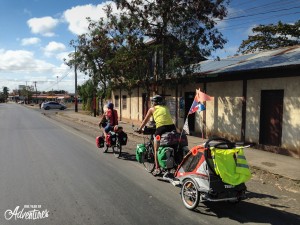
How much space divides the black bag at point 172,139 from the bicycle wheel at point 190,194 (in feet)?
4.43

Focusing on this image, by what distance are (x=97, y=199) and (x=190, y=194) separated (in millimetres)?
1704

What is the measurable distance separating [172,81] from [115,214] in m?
10.1

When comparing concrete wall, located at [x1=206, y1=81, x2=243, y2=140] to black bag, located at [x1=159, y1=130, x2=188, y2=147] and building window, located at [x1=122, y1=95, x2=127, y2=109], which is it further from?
building window, located at [x1=122, y1=95, x2=127, y2=109]

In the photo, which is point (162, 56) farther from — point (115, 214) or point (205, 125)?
point (115, 214)

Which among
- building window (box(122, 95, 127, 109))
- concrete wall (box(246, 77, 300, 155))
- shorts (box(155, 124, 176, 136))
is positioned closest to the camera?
shorts (box(155, 124, 176, 136))

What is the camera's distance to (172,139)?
682 cm

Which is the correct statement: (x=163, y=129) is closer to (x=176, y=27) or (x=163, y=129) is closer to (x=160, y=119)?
(x=160, y=119)

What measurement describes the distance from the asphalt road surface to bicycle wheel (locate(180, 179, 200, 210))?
113mm

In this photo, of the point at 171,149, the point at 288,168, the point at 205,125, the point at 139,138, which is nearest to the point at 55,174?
the point at 171,149

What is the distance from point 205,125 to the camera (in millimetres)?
14633

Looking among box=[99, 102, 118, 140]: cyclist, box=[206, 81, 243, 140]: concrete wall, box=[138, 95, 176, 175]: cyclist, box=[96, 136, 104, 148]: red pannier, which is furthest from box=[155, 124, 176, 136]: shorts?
box=[206, 81, 243, 140]: concrete wall

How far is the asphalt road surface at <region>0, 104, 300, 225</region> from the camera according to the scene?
490cm

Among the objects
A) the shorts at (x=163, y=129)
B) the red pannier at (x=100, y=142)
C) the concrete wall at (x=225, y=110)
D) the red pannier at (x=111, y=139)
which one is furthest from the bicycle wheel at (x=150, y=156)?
the concrete wall at (x=225, y=110)

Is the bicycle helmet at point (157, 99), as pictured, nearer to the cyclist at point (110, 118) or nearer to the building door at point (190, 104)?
the cyclist at point (110, 118)
